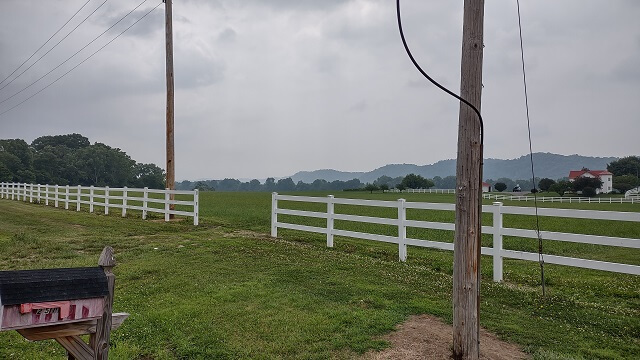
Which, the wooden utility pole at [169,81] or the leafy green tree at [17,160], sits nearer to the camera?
the wooden utility pole at [169,81]

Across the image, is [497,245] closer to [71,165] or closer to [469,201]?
[469,201]

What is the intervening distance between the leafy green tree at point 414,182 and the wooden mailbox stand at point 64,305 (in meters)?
102

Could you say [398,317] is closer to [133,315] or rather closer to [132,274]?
[133,315]

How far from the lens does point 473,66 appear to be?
406 cm

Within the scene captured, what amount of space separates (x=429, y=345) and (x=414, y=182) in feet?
330

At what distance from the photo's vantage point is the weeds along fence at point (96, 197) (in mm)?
16797

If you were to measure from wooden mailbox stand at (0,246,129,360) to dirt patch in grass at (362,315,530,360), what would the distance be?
2.34m

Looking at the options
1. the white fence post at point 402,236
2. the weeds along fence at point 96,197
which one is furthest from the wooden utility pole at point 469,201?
the weeds along fence at point 96,197

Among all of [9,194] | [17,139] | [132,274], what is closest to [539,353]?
[132,274]

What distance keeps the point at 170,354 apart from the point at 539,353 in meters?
3.54

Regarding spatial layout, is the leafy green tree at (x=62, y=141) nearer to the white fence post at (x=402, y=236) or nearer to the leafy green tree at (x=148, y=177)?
the leafy green tree at (x=148, y=177)

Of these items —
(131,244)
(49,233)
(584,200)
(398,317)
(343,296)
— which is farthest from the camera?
(584,200)

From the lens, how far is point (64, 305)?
2.70m

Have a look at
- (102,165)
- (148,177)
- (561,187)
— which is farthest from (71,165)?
(561,187)
